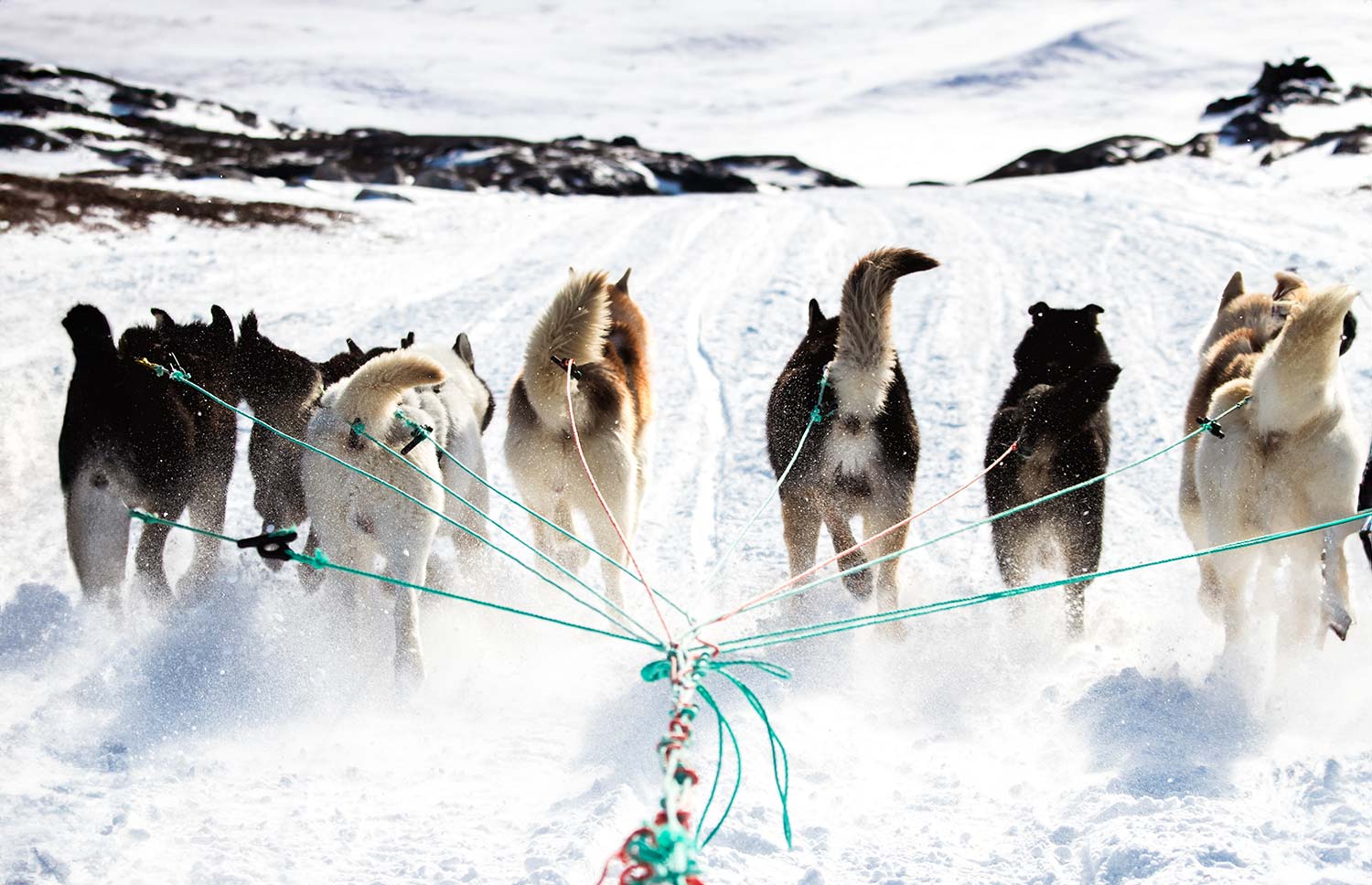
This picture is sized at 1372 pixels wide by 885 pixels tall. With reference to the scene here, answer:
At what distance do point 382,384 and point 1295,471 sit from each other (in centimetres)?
306

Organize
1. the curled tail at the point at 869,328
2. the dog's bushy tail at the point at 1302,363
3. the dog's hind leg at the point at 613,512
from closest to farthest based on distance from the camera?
the dog's bushy tail at the point at 1302,363
the curled tail at the point at 869,328
the dog's hind leg at the point at 613,512

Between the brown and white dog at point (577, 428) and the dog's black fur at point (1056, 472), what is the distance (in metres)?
1.58

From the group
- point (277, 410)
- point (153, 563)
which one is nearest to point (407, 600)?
point (277, 410)

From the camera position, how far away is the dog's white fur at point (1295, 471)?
3.28m

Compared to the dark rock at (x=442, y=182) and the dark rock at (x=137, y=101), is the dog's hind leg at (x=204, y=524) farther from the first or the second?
the dark rock at (x=137, y=101)

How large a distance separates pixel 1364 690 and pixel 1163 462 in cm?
317

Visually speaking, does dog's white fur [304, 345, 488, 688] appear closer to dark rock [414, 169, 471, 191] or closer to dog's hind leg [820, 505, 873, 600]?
dog's hind leg [820, 505, 873, 600]

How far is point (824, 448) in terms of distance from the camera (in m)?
4.31

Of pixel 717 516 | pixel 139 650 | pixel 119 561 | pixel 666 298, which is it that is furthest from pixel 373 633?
pixel 666 298

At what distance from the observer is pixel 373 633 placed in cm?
384

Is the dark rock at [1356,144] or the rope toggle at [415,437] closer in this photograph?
the rope toggle at [415,437]

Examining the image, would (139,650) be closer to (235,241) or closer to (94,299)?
(94,299)

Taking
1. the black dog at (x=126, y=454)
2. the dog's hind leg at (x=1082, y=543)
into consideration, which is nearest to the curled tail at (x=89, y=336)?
the black dog at (x=126, y=454)

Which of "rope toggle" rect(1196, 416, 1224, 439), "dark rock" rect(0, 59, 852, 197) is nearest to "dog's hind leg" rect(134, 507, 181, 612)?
"rope toggle" rect(1196, 416, 1224, 439)
